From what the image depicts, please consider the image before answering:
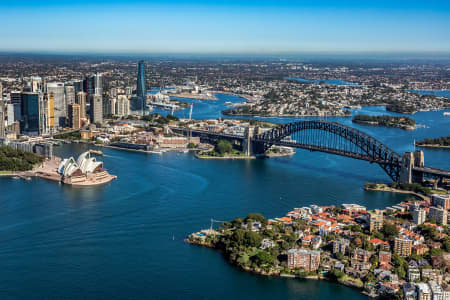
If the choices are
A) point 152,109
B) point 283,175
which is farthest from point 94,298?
point 152,109

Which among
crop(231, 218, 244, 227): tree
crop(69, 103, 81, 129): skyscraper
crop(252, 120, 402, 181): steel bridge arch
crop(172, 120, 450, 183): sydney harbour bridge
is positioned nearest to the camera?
crop(231, 218, 244, 227): tree

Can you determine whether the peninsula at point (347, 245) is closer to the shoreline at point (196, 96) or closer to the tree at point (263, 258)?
the tree at point (263, 258)

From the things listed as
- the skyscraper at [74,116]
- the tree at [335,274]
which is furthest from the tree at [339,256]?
the skyscraper at [74,116]

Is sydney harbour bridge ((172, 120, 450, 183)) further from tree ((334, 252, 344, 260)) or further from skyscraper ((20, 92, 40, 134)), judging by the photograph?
tree ((334, 252, 344, 260))

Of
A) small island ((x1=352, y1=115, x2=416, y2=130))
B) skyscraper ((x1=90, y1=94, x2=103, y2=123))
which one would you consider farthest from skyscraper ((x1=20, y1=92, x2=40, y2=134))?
small island ((x1=352, y1=115, x2=416, y2=130))

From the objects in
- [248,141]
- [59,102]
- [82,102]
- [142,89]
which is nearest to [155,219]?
[248,141]

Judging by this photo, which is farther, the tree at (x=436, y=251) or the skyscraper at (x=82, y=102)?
the skyscraper at (x=82, y=102)
